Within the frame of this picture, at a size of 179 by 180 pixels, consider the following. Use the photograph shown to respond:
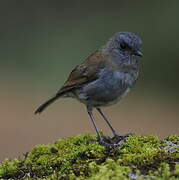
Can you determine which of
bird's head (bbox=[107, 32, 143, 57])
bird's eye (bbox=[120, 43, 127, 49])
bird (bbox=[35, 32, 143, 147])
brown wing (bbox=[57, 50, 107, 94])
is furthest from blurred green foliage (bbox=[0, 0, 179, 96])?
bird's eye (bbox=[120, 43, 127, 49])

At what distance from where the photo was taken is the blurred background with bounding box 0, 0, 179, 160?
14.8 metres

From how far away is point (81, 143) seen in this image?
5.74 metres

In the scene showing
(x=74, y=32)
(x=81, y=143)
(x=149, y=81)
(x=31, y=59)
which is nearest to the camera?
(x=81, y=143)

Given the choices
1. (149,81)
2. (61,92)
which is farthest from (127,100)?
(61,92)

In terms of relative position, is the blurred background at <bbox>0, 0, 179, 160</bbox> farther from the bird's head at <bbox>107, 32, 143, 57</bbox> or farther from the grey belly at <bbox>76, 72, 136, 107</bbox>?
the bird's head at <bbox>107, 32, 143, 57</bbox>

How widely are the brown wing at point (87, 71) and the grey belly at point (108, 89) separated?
0.14 metres

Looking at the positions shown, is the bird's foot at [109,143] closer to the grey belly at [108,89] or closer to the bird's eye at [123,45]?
the grey belly at [108,89]

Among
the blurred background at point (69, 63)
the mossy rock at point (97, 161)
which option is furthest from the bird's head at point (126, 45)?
the blurred background at point (69, 63)

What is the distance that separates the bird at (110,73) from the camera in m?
6.93

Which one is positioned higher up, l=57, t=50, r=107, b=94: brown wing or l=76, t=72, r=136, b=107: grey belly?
l=57, t=50, r=107, b=94: brown wing

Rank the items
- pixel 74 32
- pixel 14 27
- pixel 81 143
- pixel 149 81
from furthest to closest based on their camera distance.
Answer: pixel 14 27, pixel 74 32, pixel 149 81, pixel 81 143

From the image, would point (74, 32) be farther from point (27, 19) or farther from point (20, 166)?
point (20, 166)

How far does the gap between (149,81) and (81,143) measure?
12.5m

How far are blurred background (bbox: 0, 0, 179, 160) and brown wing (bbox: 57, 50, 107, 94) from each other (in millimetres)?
5011
